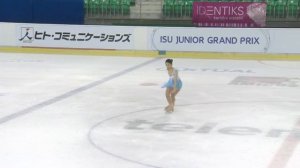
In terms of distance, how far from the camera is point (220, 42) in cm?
1692

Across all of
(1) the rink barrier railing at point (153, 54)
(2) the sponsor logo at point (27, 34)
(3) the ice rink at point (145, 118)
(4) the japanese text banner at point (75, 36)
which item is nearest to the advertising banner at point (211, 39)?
(1) the rink barrier railing at point (153, 54)

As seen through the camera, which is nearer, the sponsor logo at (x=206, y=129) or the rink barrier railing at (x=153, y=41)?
the sponsor logo at (x=206, y=129)

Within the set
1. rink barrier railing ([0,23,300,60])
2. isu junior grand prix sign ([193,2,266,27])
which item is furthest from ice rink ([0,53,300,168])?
isu junior grand prix sign ([193,2,266,27])

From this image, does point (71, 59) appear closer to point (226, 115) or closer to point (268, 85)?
point (268, 85)

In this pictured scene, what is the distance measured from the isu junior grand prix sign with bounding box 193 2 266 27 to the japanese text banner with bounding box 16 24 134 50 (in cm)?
249

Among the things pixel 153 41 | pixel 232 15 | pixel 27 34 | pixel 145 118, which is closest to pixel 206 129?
pixel 145 118

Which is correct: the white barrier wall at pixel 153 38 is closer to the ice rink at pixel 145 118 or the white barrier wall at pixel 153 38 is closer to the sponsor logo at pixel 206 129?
the ice rink at pixel 145 118

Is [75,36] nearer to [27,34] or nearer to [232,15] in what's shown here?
[27,34]

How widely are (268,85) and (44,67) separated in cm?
572

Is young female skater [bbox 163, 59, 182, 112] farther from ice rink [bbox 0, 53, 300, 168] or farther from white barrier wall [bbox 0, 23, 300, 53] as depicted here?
white barrier wall [bbox 0, 23, 300, 53]

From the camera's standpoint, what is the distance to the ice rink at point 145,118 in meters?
6.05

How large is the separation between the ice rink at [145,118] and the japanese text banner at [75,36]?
3135mm

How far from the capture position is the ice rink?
605 cm

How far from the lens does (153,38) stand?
17.2 m
